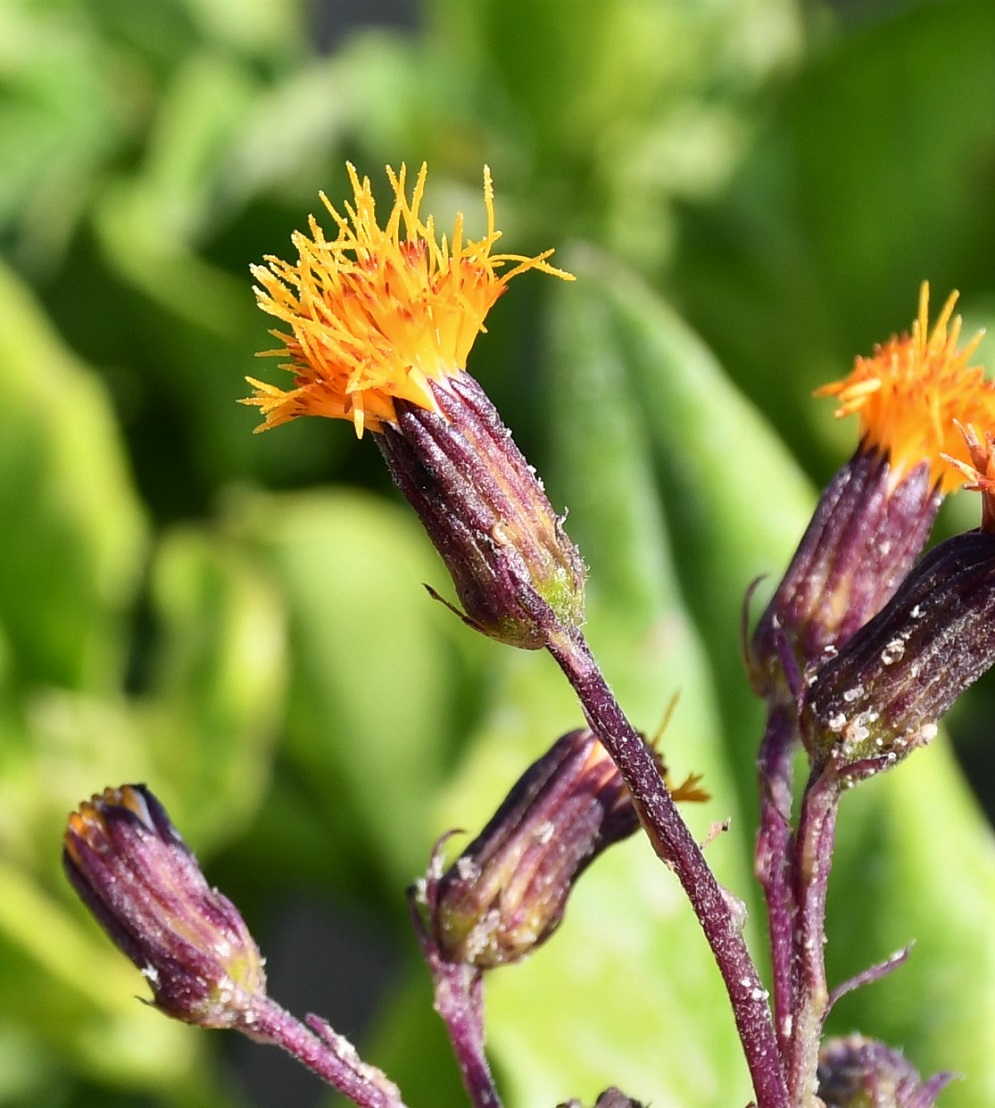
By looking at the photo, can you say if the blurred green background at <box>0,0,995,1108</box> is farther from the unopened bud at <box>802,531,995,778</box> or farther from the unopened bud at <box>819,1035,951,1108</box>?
the unopened bud at <box>802,531,995,778</box>

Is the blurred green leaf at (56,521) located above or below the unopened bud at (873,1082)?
above

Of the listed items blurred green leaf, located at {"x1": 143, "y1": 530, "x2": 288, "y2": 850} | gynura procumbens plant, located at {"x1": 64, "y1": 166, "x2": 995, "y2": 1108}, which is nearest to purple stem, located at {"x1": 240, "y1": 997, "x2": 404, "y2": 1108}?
gynura procumbens plant, located at {"x1": 64, "y1": 166, "x2": 995, "y2": 1108}

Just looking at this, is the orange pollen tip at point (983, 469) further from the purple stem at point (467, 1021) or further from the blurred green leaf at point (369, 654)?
the blurred green leaf at point (369, 654)

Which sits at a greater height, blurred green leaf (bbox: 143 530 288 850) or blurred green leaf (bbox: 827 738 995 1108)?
blurred green leaf (bbox: 143 530 288 850)

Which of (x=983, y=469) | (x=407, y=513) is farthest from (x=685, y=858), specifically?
(x=407, y=513)

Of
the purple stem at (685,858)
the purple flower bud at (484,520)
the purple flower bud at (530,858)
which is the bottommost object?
the purple stem at (685,858)

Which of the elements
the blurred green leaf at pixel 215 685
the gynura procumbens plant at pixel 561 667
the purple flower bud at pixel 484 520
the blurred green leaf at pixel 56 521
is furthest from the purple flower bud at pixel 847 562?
the blurred green leaf at pixel 56 521

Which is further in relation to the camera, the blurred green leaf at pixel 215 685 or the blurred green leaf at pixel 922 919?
the blurred green leaf at pixel 215 685
